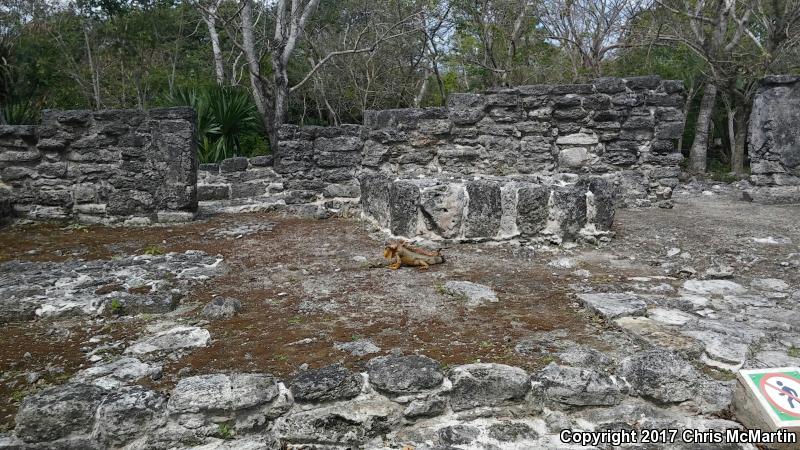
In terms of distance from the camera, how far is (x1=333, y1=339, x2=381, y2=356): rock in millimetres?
2533

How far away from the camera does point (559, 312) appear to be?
3.07 metres

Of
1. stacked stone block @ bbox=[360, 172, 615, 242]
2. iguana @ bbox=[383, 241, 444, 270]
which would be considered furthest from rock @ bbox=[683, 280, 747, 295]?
iguana @ bbox=[383, 241, 444, 270]

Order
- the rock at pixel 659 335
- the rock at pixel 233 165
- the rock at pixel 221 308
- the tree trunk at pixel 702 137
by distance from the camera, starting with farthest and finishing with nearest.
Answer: the tree trunk at pixel 702 137 → the rock at pixel 233 165 → the rock at pixel 221 308 → the rock at pixel 659 335

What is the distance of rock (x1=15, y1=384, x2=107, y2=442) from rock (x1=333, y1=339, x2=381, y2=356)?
3.15 ft

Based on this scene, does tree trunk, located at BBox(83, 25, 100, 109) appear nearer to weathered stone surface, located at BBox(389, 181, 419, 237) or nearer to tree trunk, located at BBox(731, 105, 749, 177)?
weathered stone surface, located at BBox(389, 181, 419, 237)

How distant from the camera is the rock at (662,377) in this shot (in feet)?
7.58

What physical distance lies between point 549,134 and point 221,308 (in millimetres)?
4317

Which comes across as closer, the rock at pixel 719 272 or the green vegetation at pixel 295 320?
the green vegetation at pixel 295 320

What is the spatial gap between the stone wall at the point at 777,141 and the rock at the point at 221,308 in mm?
6089

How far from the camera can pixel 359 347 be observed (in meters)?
2.58

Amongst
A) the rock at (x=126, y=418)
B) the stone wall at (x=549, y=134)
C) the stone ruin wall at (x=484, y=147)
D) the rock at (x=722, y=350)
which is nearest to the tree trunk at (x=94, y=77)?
the stone ruin wall at (x=484, y=147)

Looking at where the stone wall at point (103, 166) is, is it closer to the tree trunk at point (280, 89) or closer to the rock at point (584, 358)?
the tree trunk at point (280, 89)

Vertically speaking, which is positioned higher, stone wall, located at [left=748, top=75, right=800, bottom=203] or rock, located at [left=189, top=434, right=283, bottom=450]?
stone wall, located at [left=748, top=75, right=800, bottom=203]

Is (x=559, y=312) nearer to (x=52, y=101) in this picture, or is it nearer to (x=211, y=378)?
(x=211, y=378)
